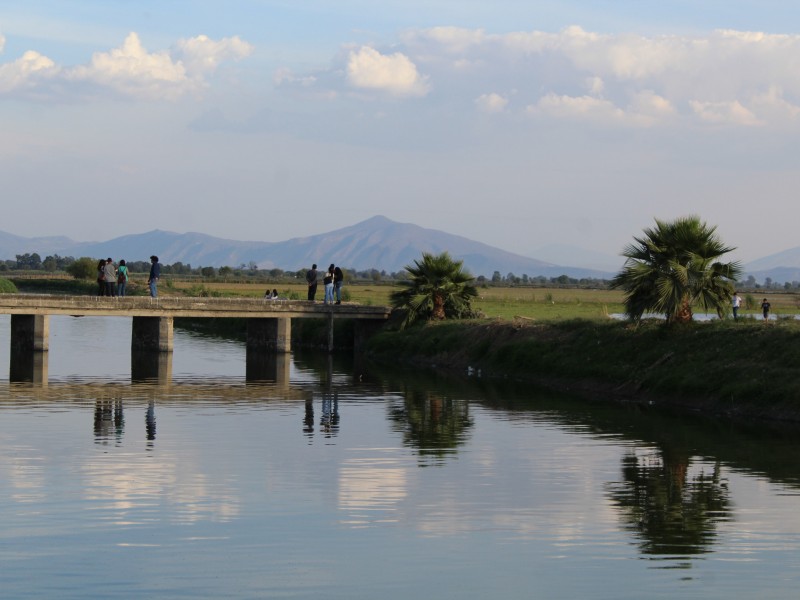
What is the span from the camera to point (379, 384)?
48406 millimetres

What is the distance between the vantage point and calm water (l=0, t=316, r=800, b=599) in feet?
54.4

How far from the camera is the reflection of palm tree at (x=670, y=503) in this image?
19.4 meters

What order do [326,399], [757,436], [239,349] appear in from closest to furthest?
[757,436] < [326,399] < [239,349]

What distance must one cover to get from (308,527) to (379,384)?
28806 mm

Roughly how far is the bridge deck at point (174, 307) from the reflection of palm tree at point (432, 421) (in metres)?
17.7

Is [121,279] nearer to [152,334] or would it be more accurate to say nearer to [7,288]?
[152,334]

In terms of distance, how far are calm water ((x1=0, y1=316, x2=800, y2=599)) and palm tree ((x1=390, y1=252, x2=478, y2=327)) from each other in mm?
23859

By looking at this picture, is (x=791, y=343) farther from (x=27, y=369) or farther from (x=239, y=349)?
(x=239, y=349)

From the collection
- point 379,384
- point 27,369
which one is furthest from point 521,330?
point 27,369

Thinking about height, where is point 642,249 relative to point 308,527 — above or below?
above

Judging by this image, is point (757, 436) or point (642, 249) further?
point (642, 249)

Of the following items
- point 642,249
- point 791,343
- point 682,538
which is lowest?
point 682,538

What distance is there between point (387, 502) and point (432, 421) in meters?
13.8

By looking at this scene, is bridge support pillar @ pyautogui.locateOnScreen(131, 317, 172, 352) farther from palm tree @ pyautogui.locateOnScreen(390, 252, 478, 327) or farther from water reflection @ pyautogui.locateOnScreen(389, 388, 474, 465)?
water reflection @ pyautogui.locateOnScreen(389, 388, 474, 465)
